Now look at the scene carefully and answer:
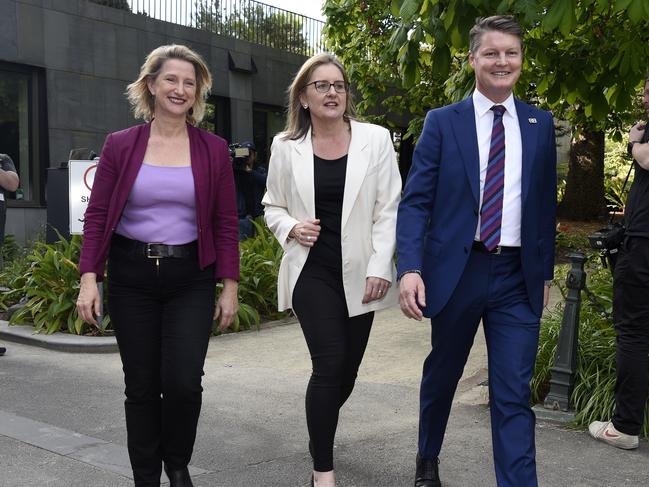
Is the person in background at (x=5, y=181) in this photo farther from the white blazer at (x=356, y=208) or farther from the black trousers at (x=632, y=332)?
the black trousers at (x=632, y=332)

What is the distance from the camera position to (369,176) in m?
4.13

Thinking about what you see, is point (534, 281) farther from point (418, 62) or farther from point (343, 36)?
point (343, 36)

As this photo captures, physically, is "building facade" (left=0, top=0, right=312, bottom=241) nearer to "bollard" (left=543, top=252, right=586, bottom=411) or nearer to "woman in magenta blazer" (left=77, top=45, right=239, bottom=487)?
"bollard" (left=543, top=252, right=586, bottom=411)

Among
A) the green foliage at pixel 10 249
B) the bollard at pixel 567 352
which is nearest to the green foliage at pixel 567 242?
the green foliage at pixel 10 249

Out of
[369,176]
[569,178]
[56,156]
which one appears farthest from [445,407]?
[569,178]

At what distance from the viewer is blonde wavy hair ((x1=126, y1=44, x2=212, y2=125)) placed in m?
3.94

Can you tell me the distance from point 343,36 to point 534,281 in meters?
12.3

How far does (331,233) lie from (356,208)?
17 cm

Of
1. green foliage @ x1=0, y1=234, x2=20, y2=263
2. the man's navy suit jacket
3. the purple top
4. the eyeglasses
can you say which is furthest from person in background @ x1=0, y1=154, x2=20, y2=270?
green foliage @ x1=0, y1=234, x2=20, y2=263

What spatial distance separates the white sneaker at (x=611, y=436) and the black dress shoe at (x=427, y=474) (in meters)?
1.29

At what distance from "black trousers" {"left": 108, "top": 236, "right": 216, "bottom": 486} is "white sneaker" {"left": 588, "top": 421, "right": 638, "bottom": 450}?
2387 mm

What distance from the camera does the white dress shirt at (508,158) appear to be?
3.73 m

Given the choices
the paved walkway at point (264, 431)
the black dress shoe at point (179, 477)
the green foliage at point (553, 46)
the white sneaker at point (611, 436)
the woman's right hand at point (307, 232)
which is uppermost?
the green foliage at point (553, 46)

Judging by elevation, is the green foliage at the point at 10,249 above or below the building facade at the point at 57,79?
below
